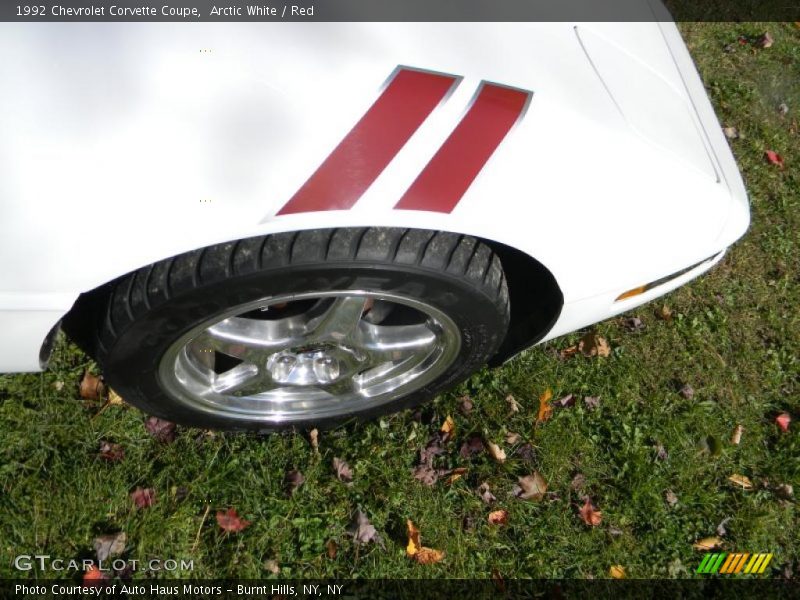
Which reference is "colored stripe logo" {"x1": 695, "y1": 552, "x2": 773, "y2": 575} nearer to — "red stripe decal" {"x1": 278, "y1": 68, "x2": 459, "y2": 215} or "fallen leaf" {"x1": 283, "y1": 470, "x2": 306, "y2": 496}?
"fallen leaf" {"x1": 283, "y1": 470, "x2": 306, "y2": 496}

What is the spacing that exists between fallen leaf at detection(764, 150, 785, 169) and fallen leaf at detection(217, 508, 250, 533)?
129 inches

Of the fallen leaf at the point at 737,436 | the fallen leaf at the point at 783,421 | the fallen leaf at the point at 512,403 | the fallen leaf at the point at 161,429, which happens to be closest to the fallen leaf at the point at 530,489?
the fallen leaf at the point at 512,403

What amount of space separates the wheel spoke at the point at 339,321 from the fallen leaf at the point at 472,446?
29.6 inches

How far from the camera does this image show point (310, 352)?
7.54 ft

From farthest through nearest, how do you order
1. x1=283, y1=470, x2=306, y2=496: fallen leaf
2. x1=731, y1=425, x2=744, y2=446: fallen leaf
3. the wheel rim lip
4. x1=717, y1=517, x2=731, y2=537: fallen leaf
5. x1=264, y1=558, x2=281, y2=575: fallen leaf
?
1. x1=731, y1=425, x2=744, y2=446: fallen leaf
2. x1=717, y1=517, x2=731, y2=537: fallen leaf
3. x1=283, y1=470, x2=306, y2=496: fallen leaf
4. x1=264, y1=558, x2=281, y2=575: fallen leaf
5. the wheel rim lip

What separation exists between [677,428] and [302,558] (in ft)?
5.04

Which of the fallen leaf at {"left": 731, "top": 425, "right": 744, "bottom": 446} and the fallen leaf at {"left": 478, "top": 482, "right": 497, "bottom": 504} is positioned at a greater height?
the fallen leaf at {"left": 731, "top": 425, "right": 744, "bottom": 446}

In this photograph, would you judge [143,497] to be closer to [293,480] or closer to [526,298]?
[293,480]

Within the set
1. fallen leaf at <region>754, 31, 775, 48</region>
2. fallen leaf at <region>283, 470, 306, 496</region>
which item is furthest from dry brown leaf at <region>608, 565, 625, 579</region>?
fallen leaf at <region>754, 31, 775, 48</region>

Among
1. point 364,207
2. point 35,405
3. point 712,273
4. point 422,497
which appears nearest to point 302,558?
point 422,497

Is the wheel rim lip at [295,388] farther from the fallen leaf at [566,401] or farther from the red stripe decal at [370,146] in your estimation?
the fallen leaf at [566,401]

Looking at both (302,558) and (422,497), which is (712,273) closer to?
(422,497)

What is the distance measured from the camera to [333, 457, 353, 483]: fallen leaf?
2.51 meters

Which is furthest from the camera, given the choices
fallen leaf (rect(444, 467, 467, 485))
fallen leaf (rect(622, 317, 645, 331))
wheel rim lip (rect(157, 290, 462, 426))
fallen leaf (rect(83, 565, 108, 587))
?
fallen leaf (rect(622, 317, 645, 331))
